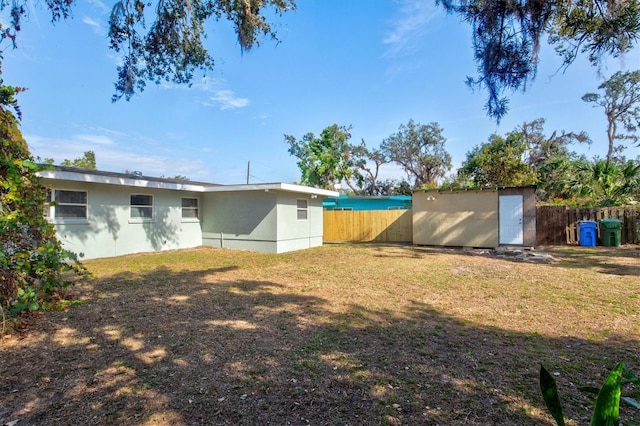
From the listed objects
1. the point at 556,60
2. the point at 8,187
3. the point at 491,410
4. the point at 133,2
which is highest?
the point at 133,2

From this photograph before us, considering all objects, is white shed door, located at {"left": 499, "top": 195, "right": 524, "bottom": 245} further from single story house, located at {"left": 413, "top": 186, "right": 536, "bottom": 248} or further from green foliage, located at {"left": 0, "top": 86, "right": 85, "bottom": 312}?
green foliage, located at {"left": 0, "top": 86, "right": 85, "bottom": 312}

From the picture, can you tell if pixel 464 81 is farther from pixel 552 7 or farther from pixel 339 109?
pixel 339 109

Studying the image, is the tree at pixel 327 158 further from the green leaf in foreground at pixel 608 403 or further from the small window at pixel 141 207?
the green leaf in foreground at pixel 608 403

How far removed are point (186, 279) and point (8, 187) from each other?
12.6ft

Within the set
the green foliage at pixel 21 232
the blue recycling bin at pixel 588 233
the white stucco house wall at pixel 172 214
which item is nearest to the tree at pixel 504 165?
the blue recycling bin at pixel 588 233

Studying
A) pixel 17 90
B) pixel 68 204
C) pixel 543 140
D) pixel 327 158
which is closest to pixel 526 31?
pixel 17 90

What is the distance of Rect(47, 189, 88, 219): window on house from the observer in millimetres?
9384

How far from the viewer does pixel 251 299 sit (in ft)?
18.8

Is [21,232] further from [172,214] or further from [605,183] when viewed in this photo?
[605,183]

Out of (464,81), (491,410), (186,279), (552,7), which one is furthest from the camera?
(186,279)

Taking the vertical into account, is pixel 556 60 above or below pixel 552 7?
below

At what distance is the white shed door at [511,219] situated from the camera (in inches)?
483

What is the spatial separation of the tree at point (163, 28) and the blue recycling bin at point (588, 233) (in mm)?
13592

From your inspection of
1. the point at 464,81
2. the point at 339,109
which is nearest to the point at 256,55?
the point at 464,81
